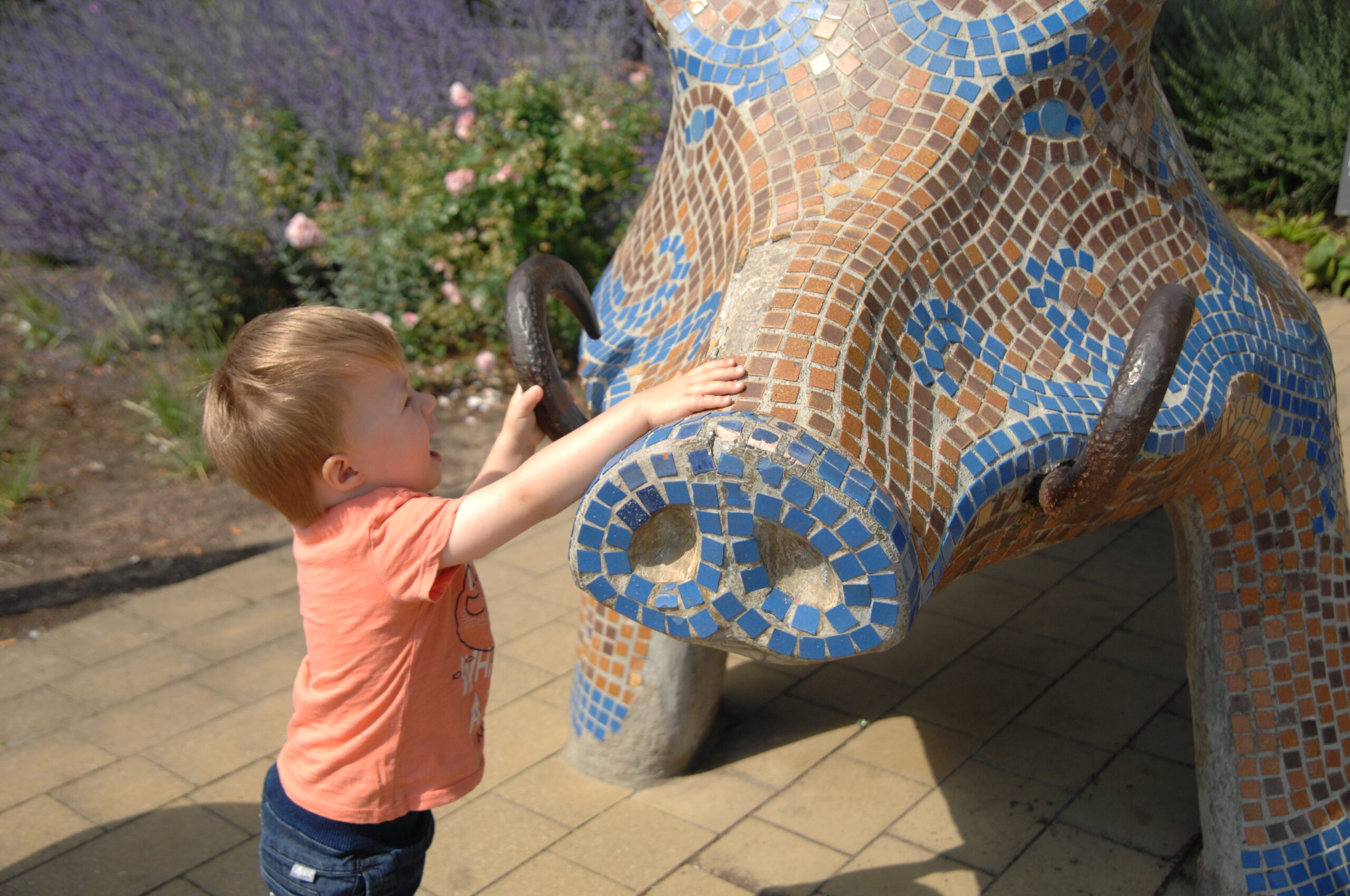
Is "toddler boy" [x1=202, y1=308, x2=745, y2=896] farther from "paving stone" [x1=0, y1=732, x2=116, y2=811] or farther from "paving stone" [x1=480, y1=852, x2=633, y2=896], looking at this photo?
"paving stone" [x1=0, y1=732, x2=116, y2=811]

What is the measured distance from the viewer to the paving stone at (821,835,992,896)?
2.63 m

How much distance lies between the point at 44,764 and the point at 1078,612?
320cm

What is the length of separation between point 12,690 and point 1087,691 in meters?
3.31

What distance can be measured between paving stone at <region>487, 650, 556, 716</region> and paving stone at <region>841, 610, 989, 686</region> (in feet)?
3.15

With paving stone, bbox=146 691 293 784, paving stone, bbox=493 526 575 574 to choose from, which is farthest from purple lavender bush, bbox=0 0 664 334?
paving stone, bbox=146 691 293 784

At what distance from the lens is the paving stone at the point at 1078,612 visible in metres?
3.80

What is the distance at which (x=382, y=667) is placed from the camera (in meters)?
1.93

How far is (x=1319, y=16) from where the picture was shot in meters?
7.44

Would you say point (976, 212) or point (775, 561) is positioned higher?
point (976, 212)

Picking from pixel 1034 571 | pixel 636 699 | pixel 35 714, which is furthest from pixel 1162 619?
pixel 35 714

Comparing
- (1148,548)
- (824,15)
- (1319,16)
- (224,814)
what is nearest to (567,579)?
(224,814)

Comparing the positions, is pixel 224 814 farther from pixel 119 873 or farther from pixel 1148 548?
pixel 1148 548

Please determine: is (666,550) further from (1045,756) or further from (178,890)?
(1045,756)

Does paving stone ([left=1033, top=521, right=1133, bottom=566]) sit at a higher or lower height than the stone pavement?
lower
